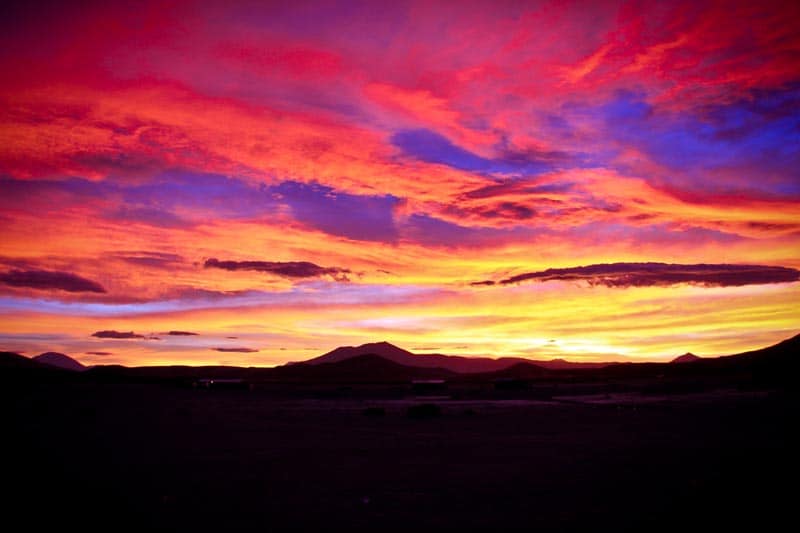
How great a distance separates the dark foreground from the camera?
1319cm

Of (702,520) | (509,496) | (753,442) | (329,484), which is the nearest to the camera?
(702,520)

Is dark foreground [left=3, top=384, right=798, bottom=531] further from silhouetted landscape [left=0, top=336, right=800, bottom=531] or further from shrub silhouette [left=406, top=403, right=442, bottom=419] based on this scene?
shrub silhouette [left=406, top=403, right=442, bottom=419]

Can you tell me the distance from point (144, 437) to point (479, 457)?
15.9m

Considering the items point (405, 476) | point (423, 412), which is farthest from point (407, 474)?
point (423, 412)

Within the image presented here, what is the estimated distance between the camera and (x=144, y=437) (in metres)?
29.2

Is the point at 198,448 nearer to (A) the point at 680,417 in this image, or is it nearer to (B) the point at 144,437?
(B) the point at 144,437

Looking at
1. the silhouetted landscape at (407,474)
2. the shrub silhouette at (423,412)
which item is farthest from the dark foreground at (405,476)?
the shrub silhouette at (423,412)

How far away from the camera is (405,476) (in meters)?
18.4

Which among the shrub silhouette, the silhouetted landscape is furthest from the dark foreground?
the shrub silhouette

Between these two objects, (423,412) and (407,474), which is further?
(423,412)

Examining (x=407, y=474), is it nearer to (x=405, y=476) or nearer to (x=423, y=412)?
(x=405, y=476)

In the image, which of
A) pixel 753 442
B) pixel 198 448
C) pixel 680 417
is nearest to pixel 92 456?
pixel 198 448

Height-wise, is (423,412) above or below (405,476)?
below

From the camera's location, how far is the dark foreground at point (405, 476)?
519 inches
